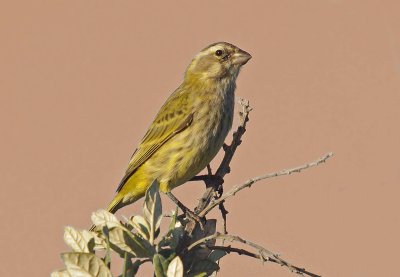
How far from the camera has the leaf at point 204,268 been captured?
322 cm

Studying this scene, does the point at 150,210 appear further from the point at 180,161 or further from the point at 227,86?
the point at 227,86

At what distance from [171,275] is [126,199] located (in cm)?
312

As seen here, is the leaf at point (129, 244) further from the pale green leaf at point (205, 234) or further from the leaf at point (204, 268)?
the pale green leaf at point (205, 234)

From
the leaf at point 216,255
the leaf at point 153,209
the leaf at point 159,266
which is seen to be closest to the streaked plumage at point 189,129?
the leaf at point 216,255

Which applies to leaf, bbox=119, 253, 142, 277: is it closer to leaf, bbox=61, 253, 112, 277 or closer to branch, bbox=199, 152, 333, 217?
leaf, bbox=61, 253, 112, 277

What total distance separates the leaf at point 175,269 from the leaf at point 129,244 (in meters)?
0.27

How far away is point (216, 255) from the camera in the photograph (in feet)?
11.3

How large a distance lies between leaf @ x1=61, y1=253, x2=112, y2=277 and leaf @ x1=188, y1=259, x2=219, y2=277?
556mm

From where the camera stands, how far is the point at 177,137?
6.13m

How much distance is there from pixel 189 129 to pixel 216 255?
276 centimetres

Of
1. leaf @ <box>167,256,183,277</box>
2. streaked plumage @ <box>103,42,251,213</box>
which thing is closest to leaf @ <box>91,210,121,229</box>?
leaf @ <box>167,256,183,277</box>

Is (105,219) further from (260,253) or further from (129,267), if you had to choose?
(260,253)

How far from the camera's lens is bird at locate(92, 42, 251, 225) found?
5.89 m

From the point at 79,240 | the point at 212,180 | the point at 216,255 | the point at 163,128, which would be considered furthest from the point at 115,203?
the point at 79,240
